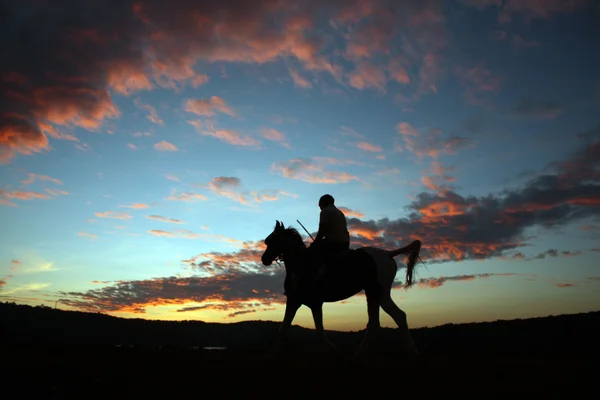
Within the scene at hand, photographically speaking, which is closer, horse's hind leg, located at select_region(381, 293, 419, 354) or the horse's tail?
horse's hind leg, located at select_region(381, 293, 419, 354)

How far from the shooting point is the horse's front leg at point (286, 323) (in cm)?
941

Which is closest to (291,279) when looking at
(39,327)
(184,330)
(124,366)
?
(124,366)

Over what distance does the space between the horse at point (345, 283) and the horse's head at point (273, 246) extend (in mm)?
585

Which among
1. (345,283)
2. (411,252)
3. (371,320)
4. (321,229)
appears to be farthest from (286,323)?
(411,252)

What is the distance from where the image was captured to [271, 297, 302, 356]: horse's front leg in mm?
9414

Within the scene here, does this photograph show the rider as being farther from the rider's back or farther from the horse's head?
the horse's head

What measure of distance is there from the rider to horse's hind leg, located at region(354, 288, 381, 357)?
1233 mm

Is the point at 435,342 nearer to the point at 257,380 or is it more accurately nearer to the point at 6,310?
the point at 257,380

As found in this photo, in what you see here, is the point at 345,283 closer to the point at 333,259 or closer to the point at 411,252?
the point at 333,259

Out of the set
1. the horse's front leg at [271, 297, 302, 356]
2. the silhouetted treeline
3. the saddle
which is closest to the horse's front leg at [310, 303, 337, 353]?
the horse's front leg at [271, 297, 302, 356]

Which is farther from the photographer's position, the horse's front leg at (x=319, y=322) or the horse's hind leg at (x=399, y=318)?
the horse's front leg at (x=319, y=322)

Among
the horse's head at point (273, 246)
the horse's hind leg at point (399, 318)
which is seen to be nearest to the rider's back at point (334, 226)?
the horse's head at point (273, 246)

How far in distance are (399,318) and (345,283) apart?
56.3 inches

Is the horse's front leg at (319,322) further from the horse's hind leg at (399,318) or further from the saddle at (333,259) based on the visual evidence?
the horse's hind leg at (399,318)
